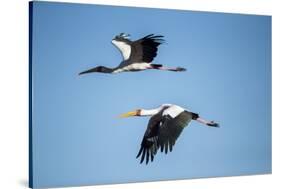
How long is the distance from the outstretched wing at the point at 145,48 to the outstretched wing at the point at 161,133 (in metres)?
0.69

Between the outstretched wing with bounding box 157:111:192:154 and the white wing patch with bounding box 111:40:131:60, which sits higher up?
the white wing patch with bounding box 111:40:131:60

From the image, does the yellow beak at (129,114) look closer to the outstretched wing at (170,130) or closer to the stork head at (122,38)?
the outstretched wing at (170,130)

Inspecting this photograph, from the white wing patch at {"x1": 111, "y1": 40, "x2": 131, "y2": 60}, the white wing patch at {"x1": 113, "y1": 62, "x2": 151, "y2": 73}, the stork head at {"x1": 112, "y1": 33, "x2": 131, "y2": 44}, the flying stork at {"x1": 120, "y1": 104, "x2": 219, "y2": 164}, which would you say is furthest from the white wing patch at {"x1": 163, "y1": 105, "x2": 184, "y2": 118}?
the stork head at {"x1": 112, "y1": 33, "x2": 131, "y2": 44}

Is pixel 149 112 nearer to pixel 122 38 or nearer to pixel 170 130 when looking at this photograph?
pixel 170 130

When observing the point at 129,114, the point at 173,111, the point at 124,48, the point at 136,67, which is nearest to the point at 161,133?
the point at 173,111

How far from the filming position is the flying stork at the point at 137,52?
6.77 m

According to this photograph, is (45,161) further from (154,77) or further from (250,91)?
(250,91)

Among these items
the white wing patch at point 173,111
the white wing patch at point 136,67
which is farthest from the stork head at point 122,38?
the white wing patch at point 173,111

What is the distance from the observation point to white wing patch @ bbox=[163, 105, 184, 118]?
7010 millimetres

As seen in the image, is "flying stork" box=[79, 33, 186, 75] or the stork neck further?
the stork neck

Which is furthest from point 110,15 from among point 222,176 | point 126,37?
point 222,176

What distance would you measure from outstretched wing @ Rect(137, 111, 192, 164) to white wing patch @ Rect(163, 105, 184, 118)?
0.12ft

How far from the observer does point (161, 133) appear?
7.02 metres

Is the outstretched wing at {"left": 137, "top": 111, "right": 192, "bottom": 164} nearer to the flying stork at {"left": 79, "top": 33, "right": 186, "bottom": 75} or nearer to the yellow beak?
the yellow beak
